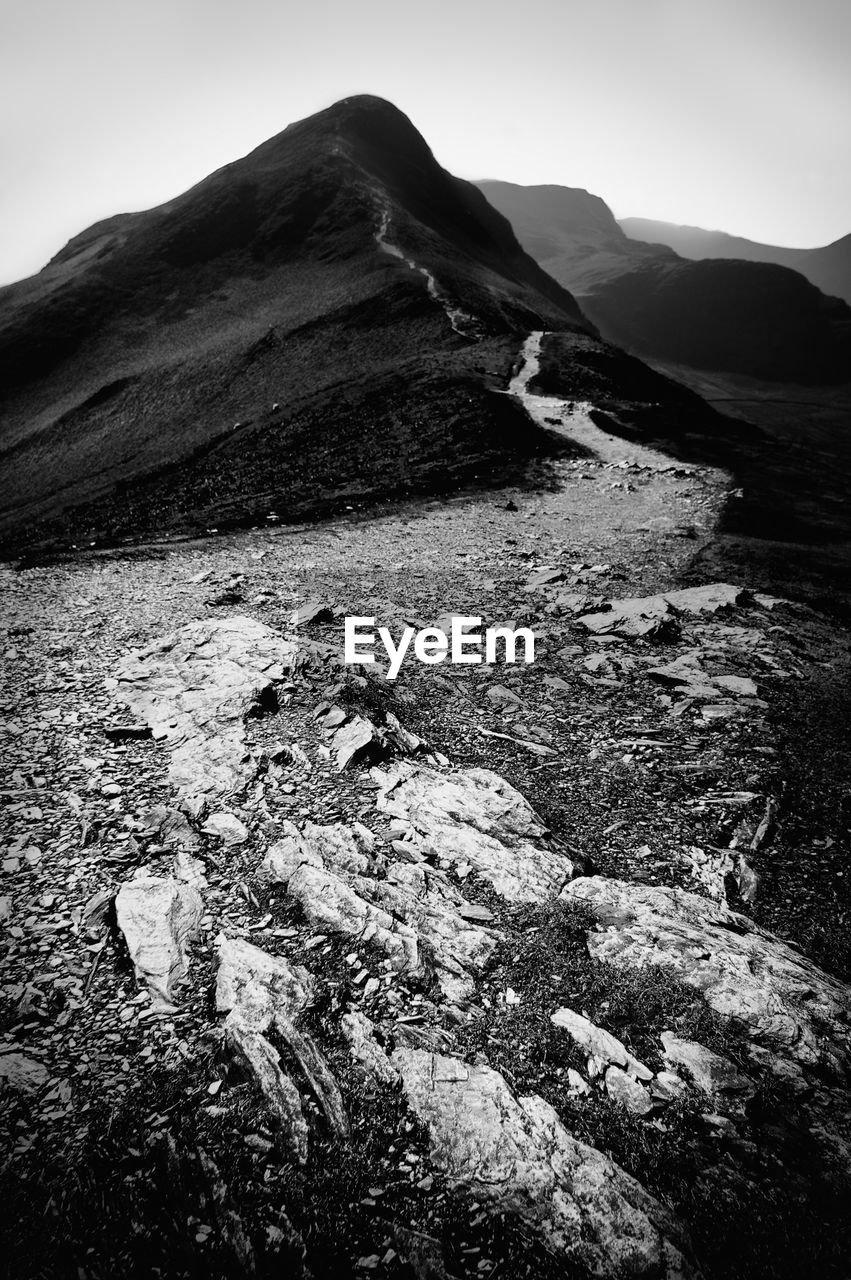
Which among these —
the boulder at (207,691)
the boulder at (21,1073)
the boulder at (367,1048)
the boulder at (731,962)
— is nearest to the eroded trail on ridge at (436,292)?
the boulder at (207,691)

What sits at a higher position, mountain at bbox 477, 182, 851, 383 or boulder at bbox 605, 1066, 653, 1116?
mountain at bbox 477, 182, 851, 383

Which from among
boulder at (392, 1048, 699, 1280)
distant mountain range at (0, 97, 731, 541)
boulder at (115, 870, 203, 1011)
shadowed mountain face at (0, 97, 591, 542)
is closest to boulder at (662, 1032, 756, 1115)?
boulder at (392, 1048, 699, 1280)

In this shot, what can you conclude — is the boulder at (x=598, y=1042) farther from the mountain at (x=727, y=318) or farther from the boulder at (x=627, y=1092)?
the mountain at (x=727, y=318)

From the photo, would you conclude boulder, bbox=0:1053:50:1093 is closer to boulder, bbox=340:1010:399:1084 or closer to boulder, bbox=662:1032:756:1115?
boulder, bbox=340:1010:399:1084

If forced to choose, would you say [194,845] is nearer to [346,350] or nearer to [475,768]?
[475,768]

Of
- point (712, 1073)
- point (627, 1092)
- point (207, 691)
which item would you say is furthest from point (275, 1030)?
point (207, 691)

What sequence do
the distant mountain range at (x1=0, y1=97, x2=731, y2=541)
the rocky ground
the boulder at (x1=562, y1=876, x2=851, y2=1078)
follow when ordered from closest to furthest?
the rocky ground
the boulder at (x1=562, y1=876, x2=851, y2=1078)
the distant mountain range at (x1=0, y1=97, x2=731, y2=541)
